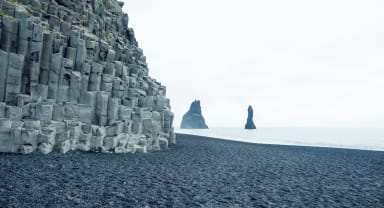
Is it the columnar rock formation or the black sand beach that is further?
the columnar rock formation

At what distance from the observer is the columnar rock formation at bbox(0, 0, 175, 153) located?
56.5 feet

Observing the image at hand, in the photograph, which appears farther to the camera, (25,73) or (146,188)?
(25,73)

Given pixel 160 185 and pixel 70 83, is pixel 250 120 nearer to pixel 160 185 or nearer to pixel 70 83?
pixel 70 83

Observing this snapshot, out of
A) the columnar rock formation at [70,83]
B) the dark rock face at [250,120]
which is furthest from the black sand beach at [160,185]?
the dark rock face at [250,120]

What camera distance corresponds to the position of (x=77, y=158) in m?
17.8

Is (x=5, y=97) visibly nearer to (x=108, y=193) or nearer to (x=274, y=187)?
(x=108, y=193)

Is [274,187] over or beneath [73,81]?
beneath

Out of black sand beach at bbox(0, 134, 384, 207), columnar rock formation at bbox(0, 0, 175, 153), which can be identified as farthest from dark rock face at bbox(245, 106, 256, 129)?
black sand beach at bbox(0, 134, 384, 207)

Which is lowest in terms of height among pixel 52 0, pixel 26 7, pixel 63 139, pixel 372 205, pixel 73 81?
pixel 372 205

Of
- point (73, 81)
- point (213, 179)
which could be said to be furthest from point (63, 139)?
point (213, 179)

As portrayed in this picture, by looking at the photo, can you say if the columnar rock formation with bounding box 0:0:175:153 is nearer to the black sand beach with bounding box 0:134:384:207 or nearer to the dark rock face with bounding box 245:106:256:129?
the black sand beach with bounding box 0:134:384:207

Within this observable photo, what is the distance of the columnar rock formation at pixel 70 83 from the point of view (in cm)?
1723

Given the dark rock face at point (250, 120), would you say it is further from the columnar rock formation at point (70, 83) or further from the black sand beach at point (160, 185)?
the black sand beach at point (160, 185)

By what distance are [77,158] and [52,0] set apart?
498 inches
